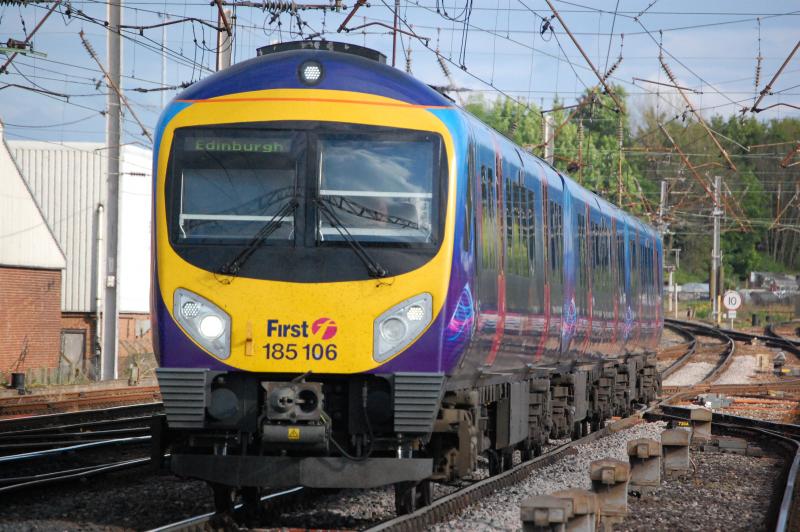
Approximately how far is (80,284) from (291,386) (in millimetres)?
33485

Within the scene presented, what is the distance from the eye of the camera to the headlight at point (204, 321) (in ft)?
29.8

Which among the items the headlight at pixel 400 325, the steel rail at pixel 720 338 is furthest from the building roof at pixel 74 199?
Answer: the headlight at pixel 400 325

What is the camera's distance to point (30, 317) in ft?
111

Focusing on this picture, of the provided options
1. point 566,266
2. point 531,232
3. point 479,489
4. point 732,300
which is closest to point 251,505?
point 479,489

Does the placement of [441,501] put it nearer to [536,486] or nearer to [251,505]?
[251,505]

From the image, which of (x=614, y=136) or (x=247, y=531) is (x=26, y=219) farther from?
Result: (x=614, y=136)

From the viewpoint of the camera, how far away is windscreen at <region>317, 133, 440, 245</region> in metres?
9.26

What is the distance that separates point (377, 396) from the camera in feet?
29.9

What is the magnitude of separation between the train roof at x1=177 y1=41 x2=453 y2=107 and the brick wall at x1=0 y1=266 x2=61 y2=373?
81.1 ft

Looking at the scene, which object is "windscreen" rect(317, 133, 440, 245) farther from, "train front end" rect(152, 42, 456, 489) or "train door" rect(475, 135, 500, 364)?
"train door" rect(475, 135, 500, 364)

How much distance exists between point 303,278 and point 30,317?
26392mm

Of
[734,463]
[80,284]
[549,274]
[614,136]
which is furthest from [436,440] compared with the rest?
[614,136]

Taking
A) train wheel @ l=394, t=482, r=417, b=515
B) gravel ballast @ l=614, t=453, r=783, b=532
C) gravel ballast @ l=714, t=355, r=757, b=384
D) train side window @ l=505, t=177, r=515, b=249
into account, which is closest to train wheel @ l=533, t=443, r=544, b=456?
gravel ballast @ l=614, t=453, r=783, b=532

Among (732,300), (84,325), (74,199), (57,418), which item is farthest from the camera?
(732,300)
